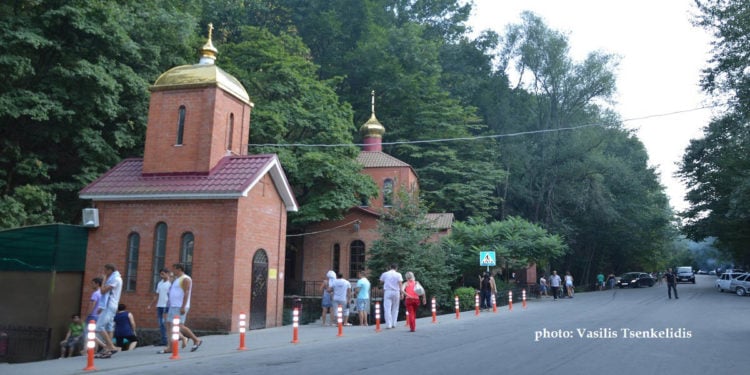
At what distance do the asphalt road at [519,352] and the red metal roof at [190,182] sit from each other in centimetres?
670

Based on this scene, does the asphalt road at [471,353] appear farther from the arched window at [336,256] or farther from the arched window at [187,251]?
the arched window at [336,256]

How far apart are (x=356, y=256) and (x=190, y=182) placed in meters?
16.6

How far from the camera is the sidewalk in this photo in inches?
393

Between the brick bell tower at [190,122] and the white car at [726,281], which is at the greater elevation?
the brick bell tower at [190,122]

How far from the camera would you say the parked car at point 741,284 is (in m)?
37.2

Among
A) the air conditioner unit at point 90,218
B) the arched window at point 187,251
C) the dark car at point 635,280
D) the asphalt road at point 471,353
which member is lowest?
the asphalt road at point 471,353

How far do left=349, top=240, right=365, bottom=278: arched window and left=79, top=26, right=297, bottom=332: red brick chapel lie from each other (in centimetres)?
1315

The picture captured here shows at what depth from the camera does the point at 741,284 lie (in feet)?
124

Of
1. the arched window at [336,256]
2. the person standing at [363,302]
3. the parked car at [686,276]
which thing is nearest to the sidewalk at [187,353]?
the person standing at [363,302]

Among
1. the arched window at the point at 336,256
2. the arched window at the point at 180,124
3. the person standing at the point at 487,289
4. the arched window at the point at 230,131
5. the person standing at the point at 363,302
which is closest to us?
the person standing at the point at 363,302

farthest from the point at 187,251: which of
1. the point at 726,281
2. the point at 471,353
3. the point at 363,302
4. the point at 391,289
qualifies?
the point at 726,281

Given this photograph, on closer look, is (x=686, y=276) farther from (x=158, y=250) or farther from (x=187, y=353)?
(x=187, y=353)

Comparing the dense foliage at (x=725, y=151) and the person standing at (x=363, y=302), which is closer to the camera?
the person standing at (x=363, y=302)

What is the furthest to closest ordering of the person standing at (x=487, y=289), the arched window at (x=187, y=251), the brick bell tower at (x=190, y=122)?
the person standing at (x=487, y=289), the brick bell tower at (x=190, y=122), the arched window at (x=187, y=251)
